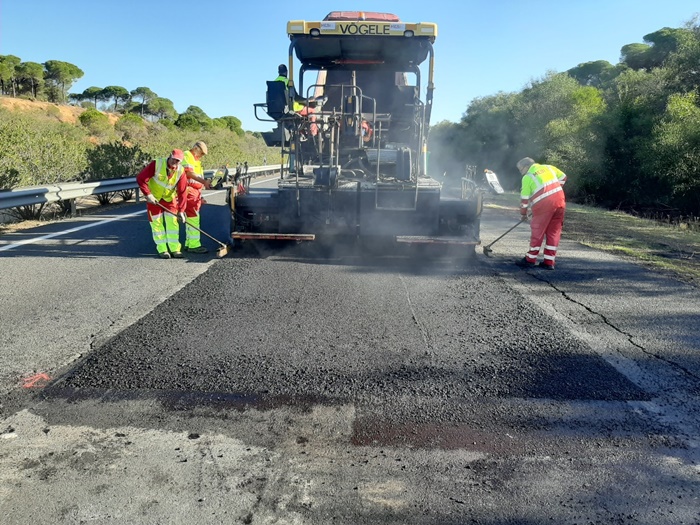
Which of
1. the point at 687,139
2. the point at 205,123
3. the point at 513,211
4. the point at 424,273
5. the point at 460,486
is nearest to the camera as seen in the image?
the point at 460,486

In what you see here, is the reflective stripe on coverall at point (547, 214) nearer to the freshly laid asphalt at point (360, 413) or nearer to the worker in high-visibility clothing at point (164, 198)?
the freshly laid asphalt at point (360, 413)

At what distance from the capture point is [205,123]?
50.1 metres

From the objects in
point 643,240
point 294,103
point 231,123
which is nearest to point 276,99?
point 294,103

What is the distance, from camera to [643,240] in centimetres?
1037

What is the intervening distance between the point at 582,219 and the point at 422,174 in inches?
278

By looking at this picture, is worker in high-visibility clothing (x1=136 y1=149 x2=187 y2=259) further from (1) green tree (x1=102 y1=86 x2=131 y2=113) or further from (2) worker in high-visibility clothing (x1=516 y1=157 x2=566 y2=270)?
(1) green tree (x1=102 y1=86 x2=131 y2=113)

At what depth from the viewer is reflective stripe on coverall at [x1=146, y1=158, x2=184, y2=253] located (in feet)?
24.3

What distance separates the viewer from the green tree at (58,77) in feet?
202

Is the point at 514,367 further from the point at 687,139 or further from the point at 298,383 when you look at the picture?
the point at 687,139

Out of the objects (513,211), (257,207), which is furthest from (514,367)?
(513,211)

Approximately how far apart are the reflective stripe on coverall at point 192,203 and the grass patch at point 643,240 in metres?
6.40

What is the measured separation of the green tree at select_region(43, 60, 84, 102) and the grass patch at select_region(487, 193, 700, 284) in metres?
63.5

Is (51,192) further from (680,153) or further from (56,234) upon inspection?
(680,153)

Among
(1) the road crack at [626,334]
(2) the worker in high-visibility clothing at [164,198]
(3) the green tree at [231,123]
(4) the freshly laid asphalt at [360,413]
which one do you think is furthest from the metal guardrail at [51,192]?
(3) the green tree at [231,123]
